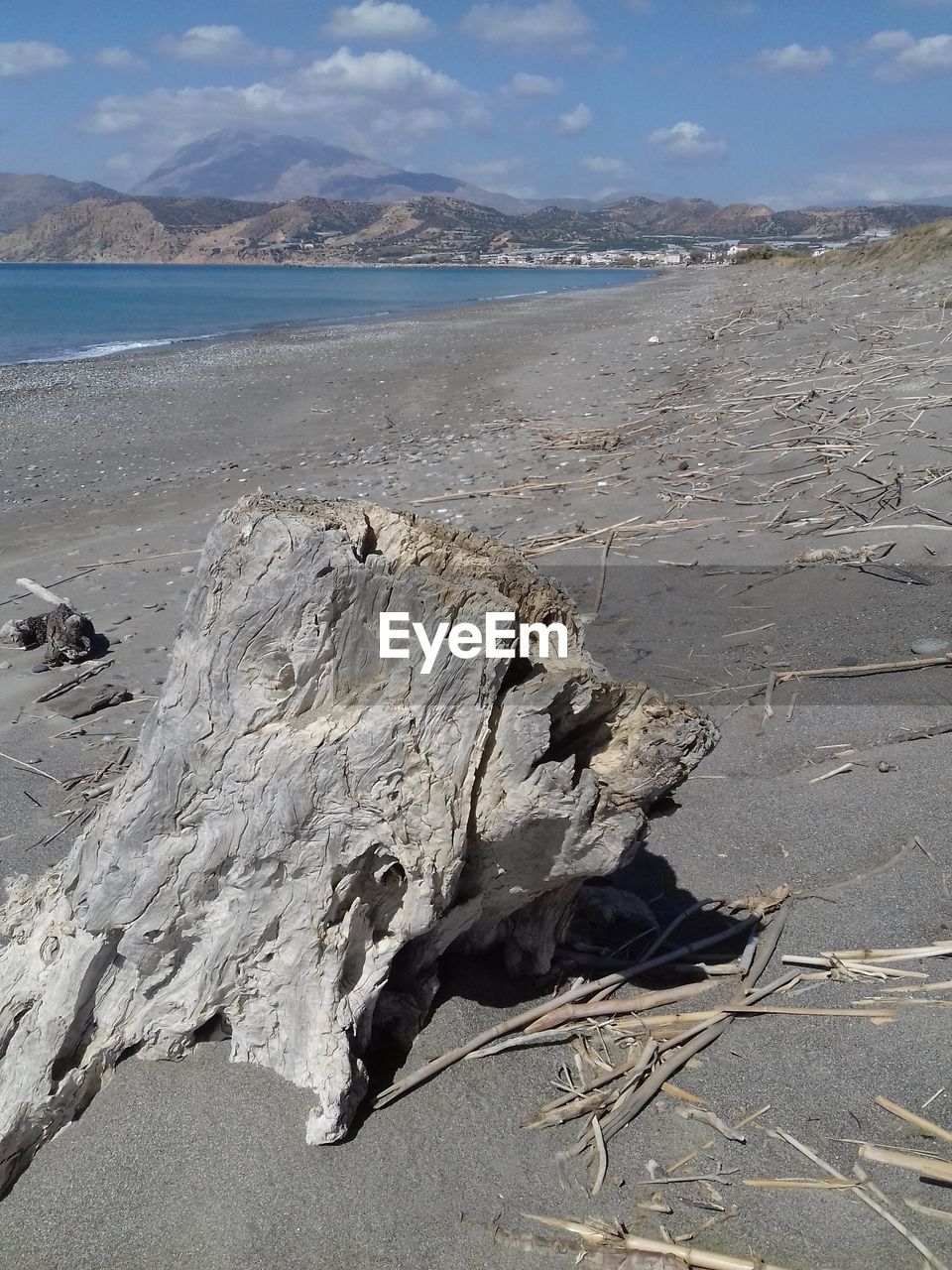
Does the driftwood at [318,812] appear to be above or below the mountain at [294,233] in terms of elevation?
below

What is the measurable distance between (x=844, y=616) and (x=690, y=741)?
4250 mm

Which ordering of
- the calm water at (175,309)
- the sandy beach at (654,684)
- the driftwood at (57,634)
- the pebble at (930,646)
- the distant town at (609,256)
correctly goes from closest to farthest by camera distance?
the sandy beach at (654,684), the pebble at (930,646), the driftwood at (57,634), the calm water at (175,309), the distant town at (609,256)

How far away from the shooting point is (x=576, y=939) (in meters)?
3.80

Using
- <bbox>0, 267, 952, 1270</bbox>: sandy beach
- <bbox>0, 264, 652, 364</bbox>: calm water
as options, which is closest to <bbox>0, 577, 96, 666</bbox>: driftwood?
<bbox>0, 267, 952, 1270</bbox>: sandy beach

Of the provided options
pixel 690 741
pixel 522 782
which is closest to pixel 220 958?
pixel 522 782

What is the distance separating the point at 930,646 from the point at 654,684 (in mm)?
1923

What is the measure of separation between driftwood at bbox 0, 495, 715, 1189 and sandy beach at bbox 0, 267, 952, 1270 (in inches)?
9.7

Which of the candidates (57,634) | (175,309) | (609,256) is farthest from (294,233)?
(57,634)

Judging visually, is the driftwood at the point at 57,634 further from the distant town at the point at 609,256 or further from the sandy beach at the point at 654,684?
the distant town at the point at 609,256

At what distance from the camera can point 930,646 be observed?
6.16 m

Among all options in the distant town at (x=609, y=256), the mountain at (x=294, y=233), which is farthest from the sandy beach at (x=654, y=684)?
the mountain at (x=294, y=233)

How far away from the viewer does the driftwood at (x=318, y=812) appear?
2871mm

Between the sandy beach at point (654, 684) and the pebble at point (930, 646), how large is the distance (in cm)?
4

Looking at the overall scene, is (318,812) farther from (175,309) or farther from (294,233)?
(294,233)
